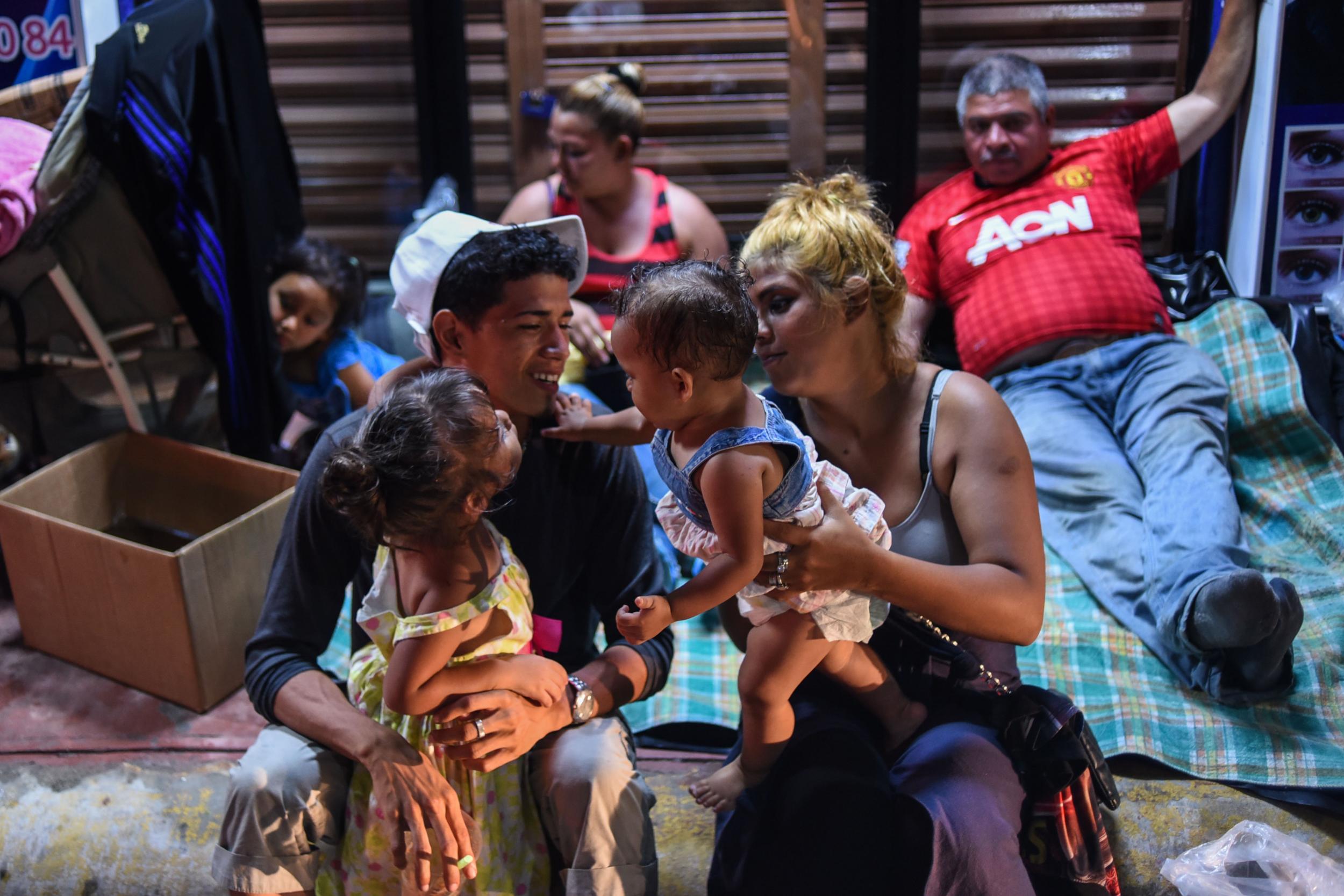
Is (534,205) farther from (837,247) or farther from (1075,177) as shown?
(837,247)

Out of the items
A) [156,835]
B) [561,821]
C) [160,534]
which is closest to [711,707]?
[561,821]

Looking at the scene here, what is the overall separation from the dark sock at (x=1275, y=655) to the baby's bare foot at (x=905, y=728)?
0.69m

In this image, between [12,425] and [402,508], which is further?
[12,425]

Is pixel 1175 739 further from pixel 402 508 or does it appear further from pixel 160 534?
pixel 160 534

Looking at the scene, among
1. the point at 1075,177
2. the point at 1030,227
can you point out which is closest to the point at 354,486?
the point at 1030,227

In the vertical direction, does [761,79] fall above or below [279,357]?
above

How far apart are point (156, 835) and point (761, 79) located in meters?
2.64

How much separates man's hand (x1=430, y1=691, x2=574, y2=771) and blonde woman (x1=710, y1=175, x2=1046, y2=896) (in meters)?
0.37

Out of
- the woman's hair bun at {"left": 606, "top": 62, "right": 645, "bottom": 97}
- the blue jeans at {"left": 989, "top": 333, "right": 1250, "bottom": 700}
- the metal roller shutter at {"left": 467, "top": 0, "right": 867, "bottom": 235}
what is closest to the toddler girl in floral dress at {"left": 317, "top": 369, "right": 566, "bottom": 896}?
the blue jeans at {"left": 989, "top": 333, "right": 1250, "bottom": 700}

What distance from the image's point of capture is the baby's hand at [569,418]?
1.75 m

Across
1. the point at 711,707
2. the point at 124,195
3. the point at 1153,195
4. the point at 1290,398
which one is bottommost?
the point at 711,707

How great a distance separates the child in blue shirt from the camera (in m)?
3.12

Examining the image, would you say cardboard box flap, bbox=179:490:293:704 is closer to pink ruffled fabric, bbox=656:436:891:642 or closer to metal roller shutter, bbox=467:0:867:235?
pink ruffled fabric, bbox=656:436:891:642

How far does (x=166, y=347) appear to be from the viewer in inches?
121
